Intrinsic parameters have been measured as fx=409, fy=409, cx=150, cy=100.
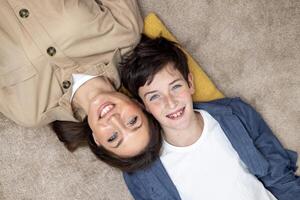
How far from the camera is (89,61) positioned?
1.44m

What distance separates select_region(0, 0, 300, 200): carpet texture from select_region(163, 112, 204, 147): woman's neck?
214 millimetres

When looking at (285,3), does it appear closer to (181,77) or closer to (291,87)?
(291,87)

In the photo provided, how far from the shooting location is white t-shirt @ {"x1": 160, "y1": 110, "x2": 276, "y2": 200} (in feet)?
4.74

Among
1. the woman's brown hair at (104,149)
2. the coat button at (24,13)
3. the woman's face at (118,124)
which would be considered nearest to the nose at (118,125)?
the woman's face at (118,124)

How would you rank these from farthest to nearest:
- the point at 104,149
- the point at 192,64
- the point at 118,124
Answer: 1. the point at 192,64
2. the point at 104,149
3. the point at 118,124

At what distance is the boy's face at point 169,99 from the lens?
135 cm

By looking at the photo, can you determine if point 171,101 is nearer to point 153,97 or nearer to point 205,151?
point 153,97

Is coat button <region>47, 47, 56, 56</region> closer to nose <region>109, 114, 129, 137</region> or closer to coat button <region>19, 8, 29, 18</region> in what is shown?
coat button <region>19, 8, 29, 18</region>

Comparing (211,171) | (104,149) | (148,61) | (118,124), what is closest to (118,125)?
(118,124)

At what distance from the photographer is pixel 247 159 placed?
1453mm

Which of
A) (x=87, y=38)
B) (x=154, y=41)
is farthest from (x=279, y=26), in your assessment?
(x=87, y=38)

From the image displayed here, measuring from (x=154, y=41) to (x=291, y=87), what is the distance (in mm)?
550

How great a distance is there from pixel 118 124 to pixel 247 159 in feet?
1.62

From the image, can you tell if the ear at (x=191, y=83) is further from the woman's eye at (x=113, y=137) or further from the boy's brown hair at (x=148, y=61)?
the woman's eye at (x=113, y=137)
